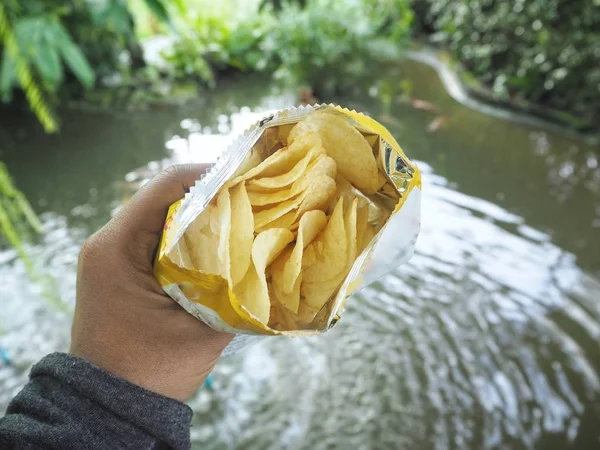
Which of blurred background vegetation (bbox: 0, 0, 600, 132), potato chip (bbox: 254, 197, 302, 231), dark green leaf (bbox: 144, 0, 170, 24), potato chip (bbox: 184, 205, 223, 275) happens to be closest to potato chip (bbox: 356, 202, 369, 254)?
potato chip (bbox: 254, 197, 302, 231)

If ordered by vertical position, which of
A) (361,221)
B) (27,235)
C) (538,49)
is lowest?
(27,235)

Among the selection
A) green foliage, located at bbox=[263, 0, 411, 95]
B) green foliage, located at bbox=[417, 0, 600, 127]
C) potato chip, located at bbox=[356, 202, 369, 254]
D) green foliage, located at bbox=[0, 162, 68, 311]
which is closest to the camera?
potato chip, located at bbox=[356, 202, 369, 254]

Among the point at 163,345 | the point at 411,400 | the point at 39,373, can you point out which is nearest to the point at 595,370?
the point at 411,400

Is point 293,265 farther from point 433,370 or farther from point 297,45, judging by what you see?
point 297,45

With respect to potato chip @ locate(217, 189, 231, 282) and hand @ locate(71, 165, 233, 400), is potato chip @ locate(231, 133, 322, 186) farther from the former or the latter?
hand @ locate(71, 165, 233, 400)

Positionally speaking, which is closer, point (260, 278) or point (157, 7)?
point (260, 278)

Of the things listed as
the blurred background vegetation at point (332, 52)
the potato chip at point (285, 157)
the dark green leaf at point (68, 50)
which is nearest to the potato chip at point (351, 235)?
the potato chip at point (285, 157)

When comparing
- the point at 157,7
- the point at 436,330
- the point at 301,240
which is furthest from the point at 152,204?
the point at 436,330
